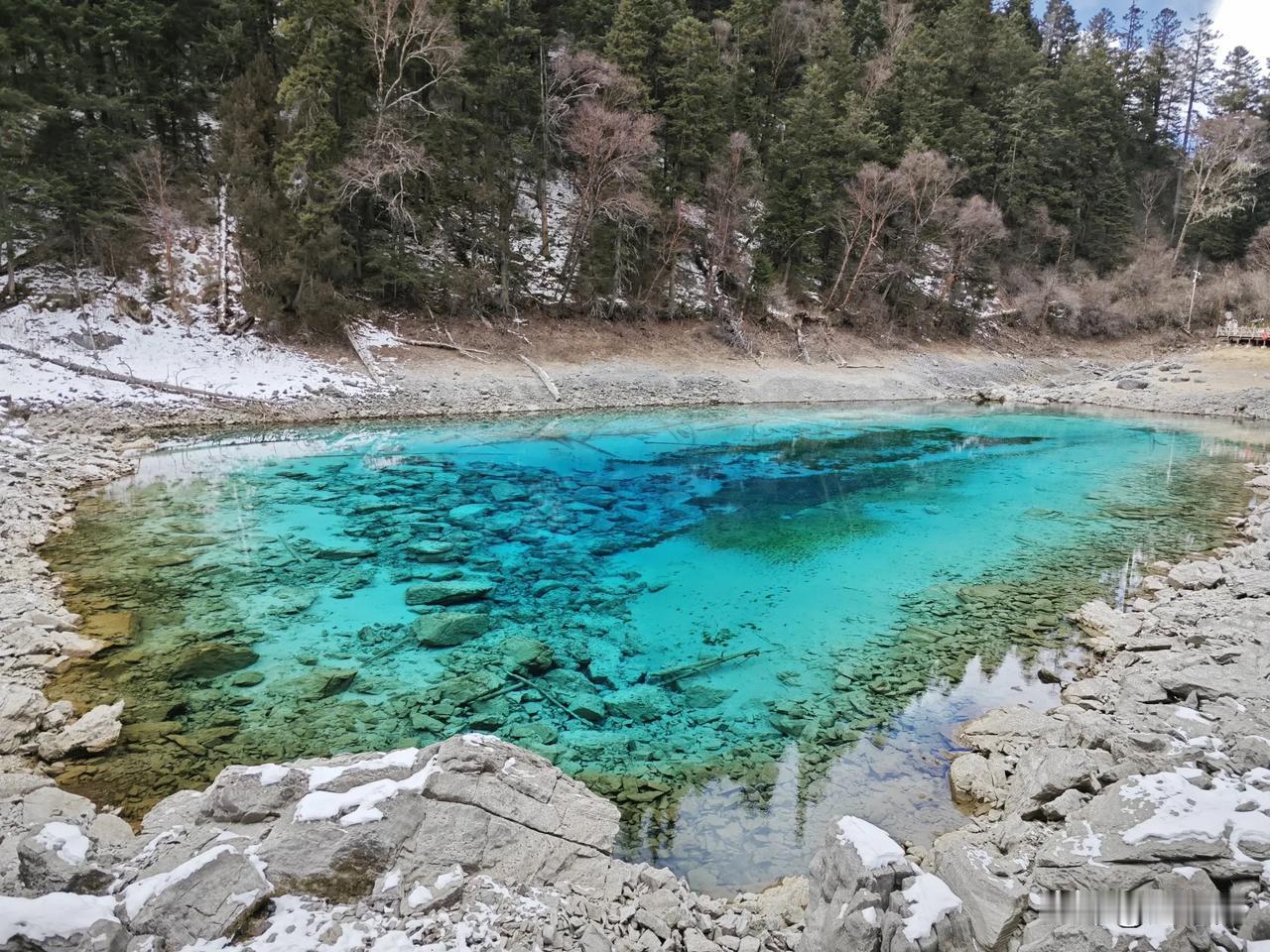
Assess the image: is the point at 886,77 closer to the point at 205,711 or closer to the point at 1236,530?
the point at 1236,530

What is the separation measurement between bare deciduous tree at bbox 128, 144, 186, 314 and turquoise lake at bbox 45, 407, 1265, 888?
8266 millimetres

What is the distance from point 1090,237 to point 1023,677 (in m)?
46.7

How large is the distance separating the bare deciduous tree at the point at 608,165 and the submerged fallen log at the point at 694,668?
21078mm

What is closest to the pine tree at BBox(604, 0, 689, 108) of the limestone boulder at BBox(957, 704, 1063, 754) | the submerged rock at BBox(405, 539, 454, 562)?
the submerged rock at BBox(405, 539, 454, 562)

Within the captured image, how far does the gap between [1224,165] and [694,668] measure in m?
53.6

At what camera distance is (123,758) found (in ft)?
15.8

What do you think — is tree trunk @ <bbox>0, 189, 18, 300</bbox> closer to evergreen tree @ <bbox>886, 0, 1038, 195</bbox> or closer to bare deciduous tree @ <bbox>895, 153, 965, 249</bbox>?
bare deciduous tree @ <bbox>895, 153, 965, 249</bbox>

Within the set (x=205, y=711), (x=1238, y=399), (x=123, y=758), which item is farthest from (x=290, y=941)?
(x=1238, y=399)

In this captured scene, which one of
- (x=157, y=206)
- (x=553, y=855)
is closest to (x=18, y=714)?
(x=553, y=855)

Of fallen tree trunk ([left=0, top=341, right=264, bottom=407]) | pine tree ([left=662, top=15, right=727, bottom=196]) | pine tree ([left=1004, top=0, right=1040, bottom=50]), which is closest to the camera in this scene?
fallen tree trunk ([left=0, top=341, right=264, bottom=407])

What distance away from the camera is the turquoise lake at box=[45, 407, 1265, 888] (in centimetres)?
488

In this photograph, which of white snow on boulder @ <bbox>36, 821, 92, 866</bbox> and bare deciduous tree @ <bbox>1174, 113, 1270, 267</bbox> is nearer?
white snow on boulder @ <bbox>36, 821, 92, 866</bbox>

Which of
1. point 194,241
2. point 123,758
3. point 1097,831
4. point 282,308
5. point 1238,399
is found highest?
point 194,241

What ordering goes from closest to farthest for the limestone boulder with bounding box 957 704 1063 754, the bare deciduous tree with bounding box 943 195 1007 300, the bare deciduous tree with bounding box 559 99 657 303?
the limestone boulder with bounding box 957 704 1063 754 < the bare deciduous tree with bounding box 559 99 657 303 < the bare deciduous tree with bounding box 943 195 1007 300
